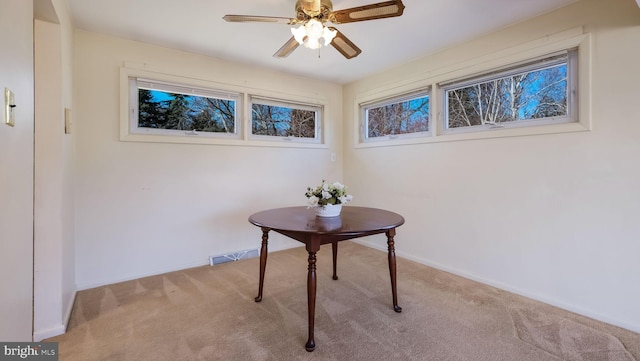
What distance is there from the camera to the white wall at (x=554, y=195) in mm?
1787

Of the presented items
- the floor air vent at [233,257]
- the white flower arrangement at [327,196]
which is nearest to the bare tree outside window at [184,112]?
the floor air vent at [233,257]

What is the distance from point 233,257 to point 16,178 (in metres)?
2.35

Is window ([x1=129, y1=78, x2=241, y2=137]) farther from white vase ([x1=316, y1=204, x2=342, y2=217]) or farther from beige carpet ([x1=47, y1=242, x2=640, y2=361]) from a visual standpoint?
white vase ([x1=316, y1=204, x2=342, y2=217])

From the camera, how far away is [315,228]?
1653 millimetres

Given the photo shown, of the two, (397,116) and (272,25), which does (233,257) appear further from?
(397,116)

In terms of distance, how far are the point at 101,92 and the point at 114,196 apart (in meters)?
0.92

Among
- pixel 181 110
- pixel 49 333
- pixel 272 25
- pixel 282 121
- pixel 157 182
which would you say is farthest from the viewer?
pixel 282 121

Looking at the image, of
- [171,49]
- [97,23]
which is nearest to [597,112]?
[171,49]

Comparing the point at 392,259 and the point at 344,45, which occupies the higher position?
the point at 344,45

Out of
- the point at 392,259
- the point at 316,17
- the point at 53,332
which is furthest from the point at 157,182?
the point at 392,259

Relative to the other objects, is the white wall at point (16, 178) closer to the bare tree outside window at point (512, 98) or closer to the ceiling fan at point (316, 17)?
the ceiling fan at point (316, 17)

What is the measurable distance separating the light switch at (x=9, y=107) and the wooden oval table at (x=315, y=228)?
1.17 meters

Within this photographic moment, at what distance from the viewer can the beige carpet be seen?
61.1 inches

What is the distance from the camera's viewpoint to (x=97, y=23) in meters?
2.25
